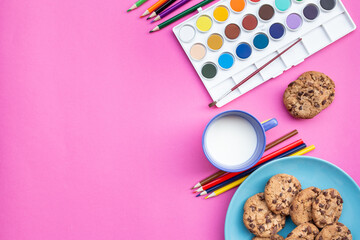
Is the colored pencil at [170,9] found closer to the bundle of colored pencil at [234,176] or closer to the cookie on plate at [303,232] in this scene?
the bundle of colored pencil at [234,176]

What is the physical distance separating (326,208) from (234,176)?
0.25 meters

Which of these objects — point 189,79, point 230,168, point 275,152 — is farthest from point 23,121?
point 275,152

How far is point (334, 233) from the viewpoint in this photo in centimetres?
99

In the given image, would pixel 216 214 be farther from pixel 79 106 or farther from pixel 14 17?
pixel 14 17

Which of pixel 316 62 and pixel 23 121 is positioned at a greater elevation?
pixel 23 121

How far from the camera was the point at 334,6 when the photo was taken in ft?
3.58

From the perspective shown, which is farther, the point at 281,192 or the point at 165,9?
the point at 165,9

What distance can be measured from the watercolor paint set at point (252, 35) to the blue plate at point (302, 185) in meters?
0.23

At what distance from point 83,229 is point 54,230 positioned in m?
0.09

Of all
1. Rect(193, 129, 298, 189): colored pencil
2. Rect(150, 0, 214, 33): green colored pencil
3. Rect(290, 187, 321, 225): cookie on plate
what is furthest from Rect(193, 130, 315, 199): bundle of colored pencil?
Rect(150, 0, 214, 33): green colored pencil

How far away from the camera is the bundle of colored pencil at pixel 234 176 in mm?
1092

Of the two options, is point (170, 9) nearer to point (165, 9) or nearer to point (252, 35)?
point (165, 9)

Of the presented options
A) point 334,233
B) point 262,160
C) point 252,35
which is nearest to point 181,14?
point 252,35

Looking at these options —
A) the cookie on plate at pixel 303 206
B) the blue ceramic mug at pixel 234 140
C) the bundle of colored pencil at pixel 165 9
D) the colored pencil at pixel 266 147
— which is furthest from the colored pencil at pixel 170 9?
the cookie on plate at pixel 303 206
